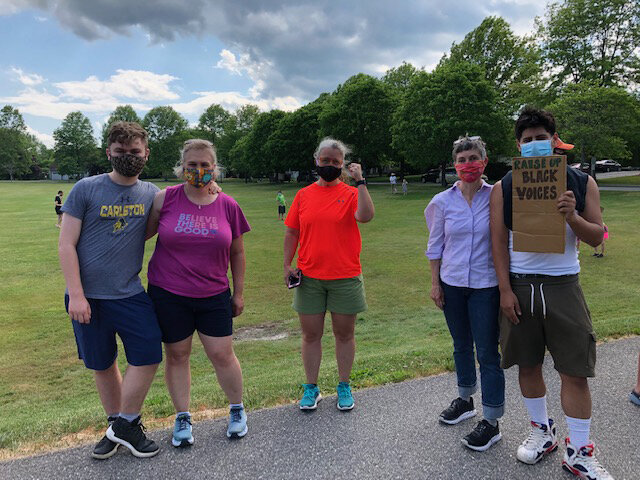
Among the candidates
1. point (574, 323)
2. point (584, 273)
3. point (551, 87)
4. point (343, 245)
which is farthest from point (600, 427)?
point (551, 87)

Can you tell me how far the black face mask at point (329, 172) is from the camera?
348cm

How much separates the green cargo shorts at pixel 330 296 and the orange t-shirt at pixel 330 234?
6 cm

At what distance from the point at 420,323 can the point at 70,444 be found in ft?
19.4

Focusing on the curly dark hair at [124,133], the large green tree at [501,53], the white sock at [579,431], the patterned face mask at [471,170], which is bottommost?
the white sock at [579,431]

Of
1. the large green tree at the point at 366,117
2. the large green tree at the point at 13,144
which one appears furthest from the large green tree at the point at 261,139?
the large green tree at the point at 13,144

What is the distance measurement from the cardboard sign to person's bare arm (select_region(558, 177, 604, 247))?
0.13ft

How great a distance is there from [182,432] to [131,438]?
1.05 feet

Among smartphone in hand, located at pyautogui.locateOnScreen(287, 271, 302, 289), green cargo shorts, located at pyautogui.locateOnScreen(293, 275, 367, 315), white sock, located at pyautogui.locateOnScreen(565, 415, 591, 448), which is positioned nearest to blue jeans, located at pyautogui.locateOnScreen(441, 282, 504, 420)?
white sock, located at pyautogui.locateOnScreen(565, 415, 591, 448)

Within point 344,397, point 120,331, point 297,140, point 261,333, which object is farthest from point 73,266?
point 297,140

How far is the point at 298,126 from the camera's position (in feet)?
198

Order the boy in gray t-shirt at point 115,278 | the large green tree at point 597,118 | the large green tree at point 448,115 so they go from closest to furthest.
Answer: the boy in gray t-shirt at point 115,278 < the large green tree at point 597,118 < the large green tree at point 448,115

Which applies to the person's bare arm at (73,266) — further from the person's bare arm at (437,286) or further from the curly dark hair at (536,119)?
the curly dark hair at (536,119)

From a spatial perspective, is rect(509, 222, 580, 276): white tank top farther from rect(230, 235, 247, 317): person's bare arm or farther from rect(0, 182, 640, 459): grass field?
rect(230, 235, 247, 317): person's bare arm

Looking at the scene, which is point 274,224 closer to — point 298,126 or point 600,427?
point 600,427
